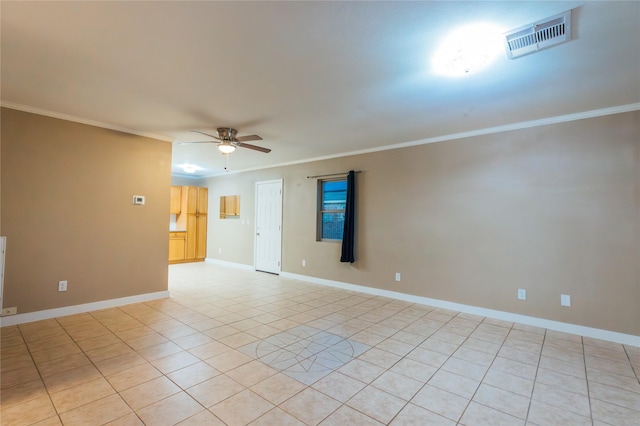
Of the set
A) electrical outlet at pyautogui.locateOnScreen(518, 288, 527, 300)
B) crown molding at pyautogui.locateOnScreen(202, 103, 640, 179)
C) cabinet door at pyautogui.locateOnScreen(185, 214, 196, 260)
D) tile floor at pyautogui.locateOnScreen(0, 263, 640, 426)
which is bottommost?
tile floor at pyautogui.locateOnScreen(0, 263, 640, 426)

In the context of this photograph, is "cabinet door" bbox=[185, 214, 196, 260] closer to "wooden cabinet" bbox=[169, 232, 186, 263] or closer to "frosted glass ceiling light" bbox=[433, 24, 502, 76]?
"wooden cabinet" bbox=[169, 232, 186, 263]

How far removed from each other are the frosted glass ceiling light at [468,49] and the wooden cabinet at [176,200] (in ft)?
24.5

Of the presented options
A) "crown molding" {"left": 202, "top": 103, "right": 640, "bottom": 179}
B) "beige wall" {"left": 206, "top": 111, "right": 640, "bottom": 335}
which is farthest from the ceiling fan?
"crown molding" {"left": 202, "top": 103, "right": 640, "bottom": 179}

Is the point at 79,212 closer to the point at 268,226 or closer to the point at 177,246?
the point at 268,226

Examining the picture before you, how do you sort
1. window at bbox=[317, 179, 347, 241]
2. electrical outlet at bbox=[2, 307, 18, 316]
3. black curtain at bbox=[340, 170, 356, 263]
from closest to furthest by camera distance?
electrical outlet at bbox=[2, 307, 18, 316], black curtain at bbox=[340, 170, 356, 263], window at bbox=[317, 179, 347, 241]

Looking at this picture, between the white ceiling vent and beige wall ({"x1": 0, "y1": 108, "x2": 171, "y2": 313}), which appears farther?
beige wall ({"x1": 0, "y1": 108, "x2": 171, "y2": 313})

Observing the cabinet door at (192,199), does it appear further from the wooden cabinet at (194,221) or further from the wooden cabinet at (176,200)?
the wooden cabinet at (176,200)

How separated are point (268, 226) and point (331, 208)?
69.4 inches

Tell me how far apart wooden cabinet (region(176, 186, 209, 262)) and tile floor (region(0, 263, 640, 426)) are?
4283 millimetres

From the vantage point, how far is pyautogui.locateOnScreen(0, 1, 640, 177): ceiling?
176 cm

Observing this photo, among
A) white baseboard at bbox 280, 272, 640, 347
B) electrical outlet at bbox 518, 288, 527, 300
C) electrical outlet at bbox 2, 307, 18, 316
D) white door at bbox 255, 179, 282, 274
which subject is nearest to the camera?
white baseboard at bbox 280, 272, 640, 347

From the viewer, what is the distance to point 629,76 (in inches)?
96.8

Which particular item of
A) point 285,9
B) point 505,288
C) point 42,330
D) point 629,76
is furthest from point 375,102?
point 42,330

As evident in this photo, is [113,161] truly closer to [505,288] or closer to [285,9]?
[285,9]
